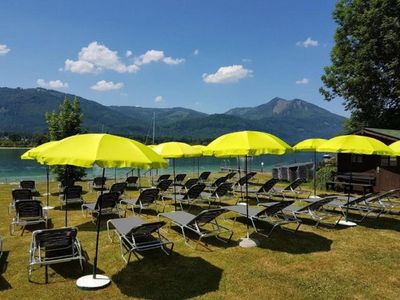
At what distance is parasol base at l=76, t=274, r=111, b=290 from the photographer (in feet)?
19.4

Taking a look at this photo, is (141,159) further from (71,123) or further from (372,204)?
(71,123)

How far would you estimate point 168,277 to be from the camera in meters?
6.49

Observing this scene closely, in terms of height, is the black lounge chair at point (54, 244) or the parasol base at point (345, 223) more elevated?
the black lounge chair at point (54, 244)

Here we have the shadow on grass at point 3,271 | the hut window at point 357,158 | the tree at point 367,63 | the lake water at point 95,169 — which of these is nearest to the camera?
the shadow on grass at point 3,271

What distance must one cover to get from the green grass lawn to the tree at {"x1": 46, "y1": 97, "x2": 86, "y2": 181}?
13.1 metres

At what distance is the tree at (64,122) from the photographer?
21625 mm

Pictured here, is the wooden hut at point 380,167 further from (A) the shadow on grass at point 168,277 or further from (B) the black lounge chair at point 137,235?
(A) the shadow on grass at point 168,277

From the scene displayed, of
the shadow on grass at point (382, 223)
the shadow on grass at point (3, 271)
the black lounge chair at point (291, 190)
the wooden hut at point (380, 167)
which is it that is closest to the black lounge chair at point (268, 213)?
the shadow on grass at point (382, 223)

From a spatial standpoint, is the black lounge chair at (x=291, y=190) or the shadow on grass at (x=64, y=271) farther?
the black lounge chair at (x=291, y=190)

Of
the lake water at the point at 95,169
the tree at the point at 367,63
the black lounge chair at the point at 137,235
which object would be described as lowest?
the lake water at the point at 95,169

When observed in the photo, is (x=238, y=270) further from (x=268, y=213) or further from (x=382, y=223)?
(x=382, y=223)

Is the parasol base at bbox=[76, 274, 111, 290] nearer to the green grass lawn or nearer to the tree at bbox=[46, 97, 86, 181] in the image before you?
the green grass lawn

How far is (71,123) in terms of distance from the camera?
862 inches

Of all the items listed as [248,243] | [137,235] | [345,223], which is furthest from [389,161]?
[137,235]
